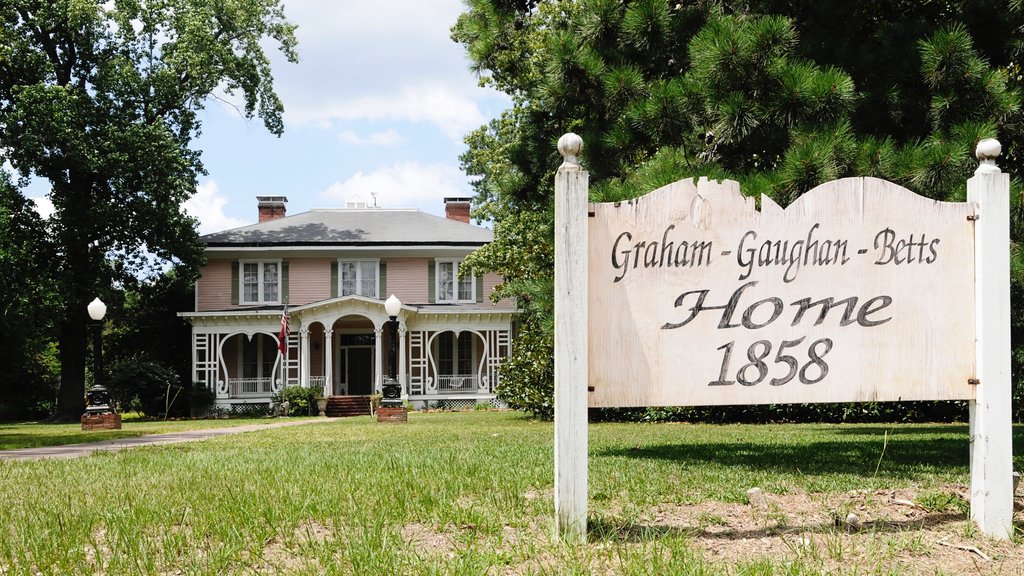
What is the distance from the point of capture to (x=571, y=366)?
3.93 m

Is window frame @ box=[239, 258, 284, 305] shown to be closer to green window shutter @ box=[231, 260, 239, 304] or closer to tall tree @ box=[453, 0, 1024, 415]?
green window shutter @ box=[231, 260, 239, 304]

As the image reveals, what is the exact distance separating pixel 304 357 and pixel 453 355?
5.42 m

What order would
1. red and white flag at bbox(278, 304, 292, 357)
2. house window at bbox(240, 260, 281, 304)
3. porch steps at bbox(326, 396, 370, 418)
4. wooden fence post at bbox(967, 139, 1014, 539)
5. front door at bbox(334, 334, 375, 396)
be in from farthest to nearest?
front door at bbox(334, 334, 375, 396) → house window at bbox(240, 260, 281, 304) → porch steps at bbox(326, 396, 370, 418) → red and white flag at bbox(278, 304, 292, 357) → wooden fence post at bbox(967, 139, 1014, 539)

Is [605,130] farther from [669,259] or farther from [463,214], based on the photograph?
[463,214]

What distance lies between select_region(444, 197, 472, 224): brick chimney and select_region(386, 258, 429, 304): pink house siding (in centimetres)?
432

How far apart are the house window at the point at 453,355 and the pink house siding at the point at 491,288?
1.77 m

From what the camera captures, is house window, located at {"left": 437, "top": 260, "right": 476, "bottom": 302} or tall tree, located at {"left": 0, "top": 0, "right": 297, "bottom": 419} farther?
house window, located at {"left": 437, "top": 260, "right": 476, "bottom": 302}

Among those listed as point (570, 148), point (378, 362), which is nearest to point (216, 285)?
point (378, 362)

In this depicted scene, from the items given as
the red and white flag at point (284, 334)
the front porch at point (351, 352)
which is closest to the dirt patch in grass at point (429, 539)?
the red and white flag at point (284, 334)

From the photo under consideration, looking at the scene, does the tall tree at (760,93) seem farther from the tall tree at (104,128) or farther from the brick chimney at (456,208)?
the brick chimney at (456,208)

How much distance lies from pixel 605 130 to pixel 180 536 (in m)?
5.40

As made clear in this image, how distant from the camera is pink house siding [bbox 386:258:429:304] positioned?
29.9 m

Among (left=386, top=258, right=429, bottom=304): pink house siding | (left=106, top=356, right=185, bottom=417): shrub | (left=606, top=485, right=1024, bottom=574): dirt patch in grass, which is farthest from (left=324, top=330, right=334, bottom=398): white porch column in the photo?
(left=606, top=485, right=1024, bottom=574): dirt patch in grass

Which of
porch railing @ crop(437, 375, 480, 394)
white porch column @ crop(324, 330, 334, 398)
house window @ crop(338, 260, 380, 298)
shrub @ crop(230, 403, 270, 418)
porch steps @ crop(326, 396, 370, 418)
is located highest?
house window @ crop(338, 260, 380, 298)
